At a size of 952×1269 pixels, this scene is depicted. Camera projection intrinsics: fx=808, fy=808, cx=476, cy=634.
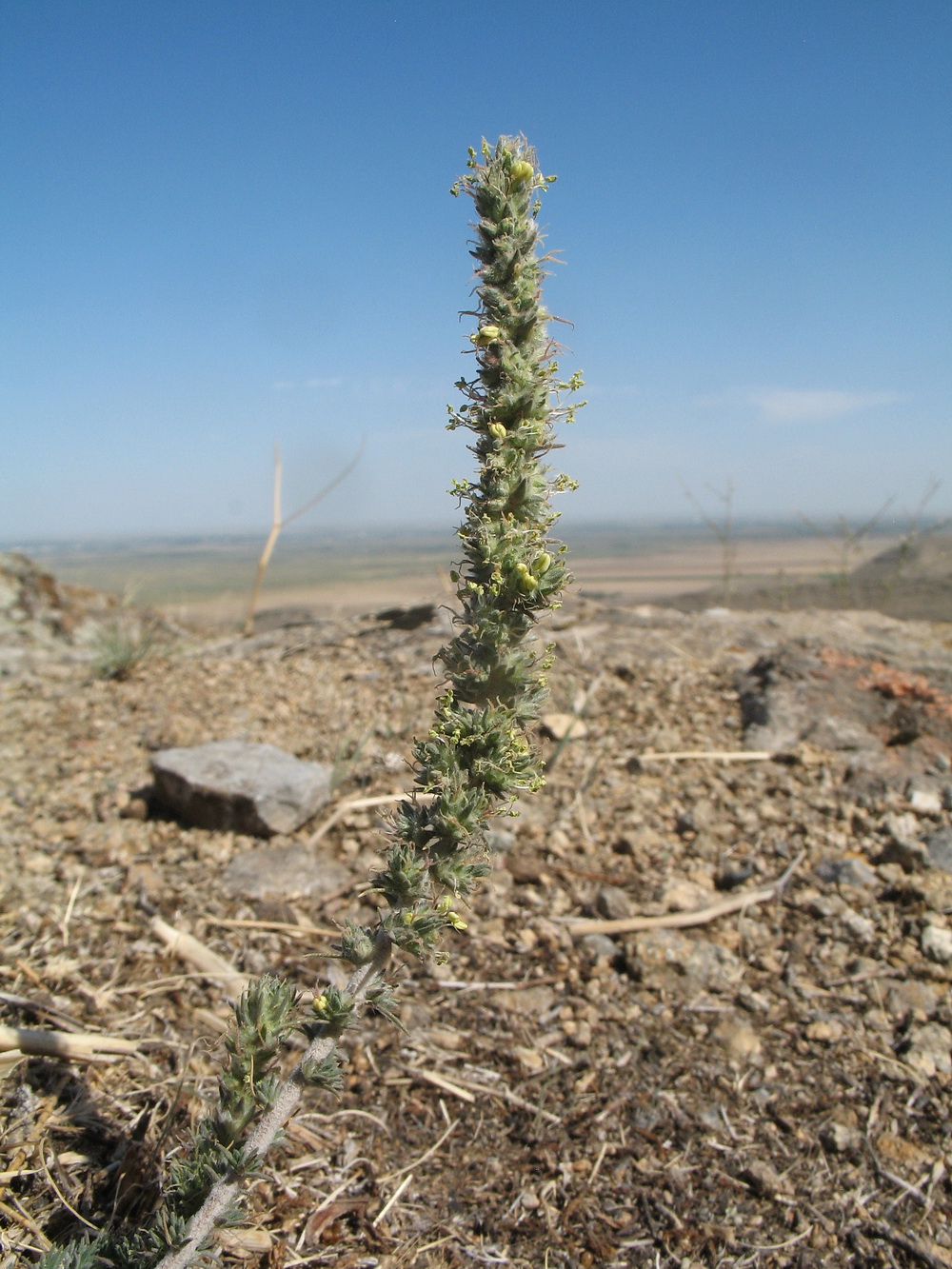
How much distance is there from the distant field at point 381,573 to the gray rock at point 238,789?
1.74 metres

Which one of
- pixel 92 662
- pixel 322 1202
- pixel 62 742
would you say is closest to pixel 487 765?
pixel 322 1202

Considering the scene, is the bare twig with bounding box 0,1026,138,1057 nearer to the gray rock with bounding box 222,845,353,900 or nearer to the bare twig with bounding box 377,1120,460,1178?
the bare twig with bounding box 377,1120,460,1178

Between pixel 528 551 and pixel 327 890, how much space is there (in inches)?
113

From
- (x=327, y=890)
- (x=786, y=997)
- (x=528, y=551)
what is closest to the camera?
(x=528, y=551)

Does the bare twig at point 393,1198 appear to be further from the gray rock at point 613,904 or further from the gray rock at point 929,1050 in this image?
the gray rock at point 929,1050

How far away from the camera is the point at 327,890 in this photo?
4148 mm

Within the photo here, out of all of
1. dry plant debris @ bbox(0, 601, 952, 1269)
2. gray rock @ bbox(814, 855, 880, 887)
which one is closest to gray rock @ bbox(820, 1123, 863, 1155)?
dry plant debris @ bbox(0, 601, 952, 1269)

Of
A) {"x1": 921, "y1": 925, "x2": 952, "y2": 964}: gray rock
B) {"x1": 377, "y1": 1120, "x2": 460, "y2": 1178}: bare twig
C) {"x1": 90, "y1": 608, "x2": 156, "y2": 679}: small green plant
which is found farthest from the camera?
{"x1": 90, "y1": 608, "x2": 156, "y2": 679}: small green plant

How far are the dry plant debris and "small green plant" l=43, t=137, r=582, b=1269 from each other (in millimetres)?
242

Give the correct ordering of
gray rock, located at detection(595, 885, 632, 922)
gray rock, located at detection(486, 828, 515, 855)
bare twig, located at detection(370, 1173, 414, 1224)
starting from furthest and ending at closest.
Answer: gray rock, located at detection(486, 828, 515, 855) < gray rock, located at detection(595, 885, 632, 922) < bare twig, located at detection(370, 1173, 414, 1224)

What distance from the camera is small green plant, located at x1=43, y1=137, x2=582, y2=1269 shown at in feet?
5.97

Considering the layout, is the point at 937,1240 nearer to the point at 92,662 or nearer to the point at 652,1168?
the point at 652,1168

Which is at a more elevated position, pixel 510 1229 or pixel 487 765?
pixel 487 765

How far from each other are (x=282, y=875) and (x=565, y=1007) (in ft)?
5.28
